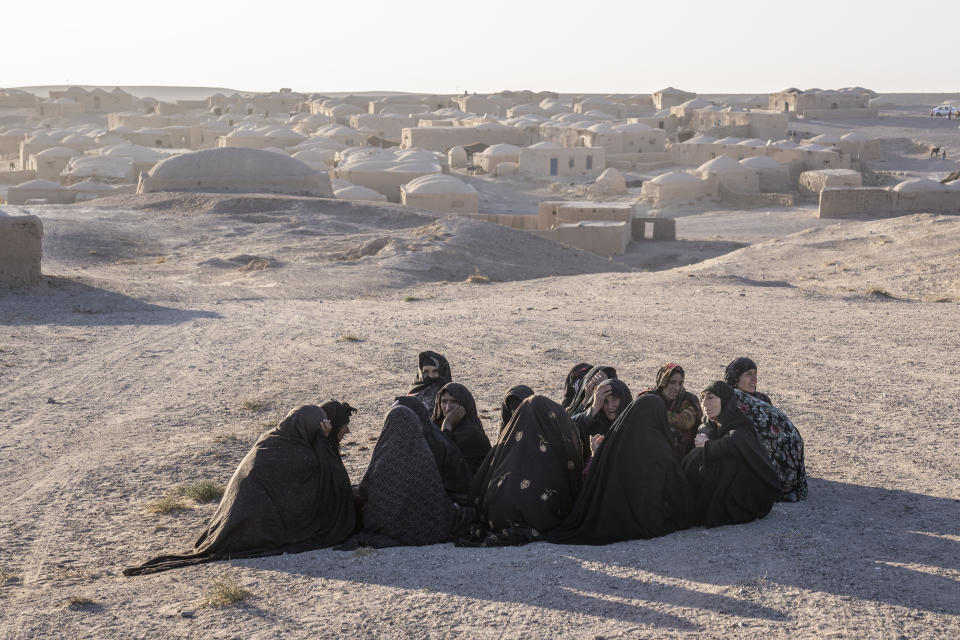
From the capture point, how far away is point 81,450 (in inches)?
262

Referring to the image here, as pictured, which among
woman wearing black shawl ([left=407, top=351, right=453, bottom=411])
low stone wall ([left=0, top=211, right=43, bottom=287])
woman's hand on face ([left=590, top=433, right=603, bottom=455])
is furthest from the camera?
low stone wall ([left=0, top=211, right=43, bottom=287])

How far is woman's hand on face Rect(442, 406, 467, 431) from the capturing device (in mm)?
5473

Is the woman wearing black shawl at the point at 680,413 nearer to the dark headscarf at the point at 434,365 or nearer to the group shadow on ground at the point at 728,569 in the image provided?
the group shadow on ground at the point at 728,569

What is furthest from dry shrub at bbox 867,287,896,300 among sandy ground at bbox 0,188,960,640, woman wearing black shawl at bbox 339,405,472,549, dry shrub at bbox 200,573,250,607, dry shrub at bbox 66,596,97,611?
dry shrub at bbox 66,596,97,611

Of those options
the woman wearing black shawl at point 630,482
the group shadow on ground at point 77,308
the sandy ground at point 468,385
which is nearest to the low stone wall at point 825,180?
the sandy ground at point 468,385

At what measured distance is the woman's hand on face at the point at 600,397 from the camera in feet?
17.1

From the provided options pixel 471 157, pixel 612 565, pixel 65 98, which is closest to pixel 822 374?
pixel 612 565

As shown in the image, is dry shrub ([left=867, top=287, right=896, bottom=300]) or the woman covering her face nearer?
the woman covering her face

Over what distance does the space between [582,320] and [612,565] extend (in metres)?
6.92

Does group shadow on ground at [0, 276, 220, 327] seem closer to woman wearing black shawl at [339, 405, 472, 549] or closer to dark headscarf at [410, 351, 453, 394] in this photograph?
dark headscarf at [410, 351, 453, 394]

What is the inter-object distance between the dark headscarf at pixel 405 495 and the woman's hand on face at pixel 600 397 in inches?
36.5

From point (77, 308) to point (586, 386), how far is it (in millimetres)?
8231

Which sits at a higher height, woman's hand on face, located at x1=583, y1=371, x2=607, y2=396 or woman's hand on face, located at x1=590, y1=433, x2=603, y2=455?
woman's hand on face, located at x1=583, y1=371, x2=607, y2=396

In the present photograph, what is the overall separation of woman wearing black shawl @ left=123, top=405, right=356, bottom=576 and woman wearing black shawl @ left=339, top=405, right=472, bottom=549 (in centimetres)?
15
